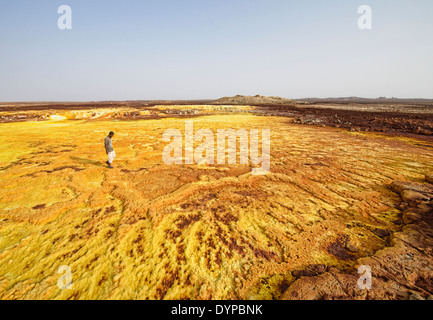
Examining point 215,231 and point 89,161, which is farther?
point 89,161

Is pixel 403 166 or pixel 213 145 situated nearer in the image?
pixel 403 166

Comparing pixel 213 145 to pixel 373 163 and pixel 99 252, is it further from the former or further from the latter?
pixel 99 252
